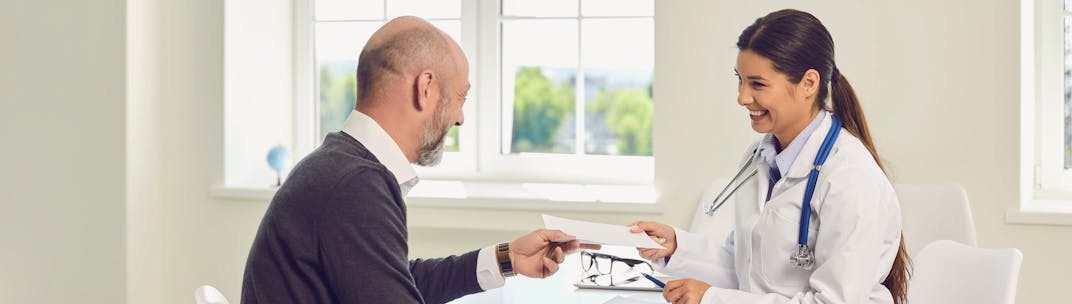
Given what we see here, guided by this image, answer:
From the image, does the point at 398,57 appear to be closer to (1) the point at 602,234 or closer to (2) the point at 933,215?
(1) the point at 602,234

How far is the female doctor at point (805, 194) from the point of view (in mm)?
1875

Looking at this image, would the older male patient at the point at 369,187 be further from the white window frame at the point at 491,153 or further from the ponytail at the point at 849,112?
the white window frame at the point at 491,153

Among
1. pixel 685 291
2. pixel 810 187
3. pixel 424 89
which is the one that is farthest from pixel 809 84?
pixel 424 89

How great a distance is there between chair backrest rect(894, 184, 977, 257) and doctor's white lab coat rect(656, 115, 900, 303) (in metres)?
→ 1.07

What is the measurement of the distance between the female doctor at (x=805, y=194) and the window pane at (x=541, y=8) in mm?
1906

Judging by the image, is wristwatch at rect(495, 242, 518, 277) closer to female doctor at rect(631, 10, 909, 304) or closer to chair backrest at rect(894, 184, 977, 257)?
female doctor at rect(631, 10, 909, 304)

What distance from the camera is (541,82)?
413 centimetres

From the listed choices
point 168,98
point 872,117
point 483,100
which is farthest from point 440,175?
point 872,117

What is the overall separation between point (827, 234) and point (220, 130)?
2.61 meters

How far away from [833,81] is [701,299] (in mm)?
474

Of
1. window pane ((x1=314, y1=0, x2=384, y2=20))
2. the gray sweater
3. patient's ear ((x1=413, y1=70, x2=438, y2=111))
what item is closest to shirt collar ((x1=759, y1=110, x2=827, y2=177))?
patient's ear ((x1=413, y1=70, x2=438, y2=111))

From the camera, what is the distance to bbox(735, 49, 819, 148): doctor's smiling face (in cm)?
204

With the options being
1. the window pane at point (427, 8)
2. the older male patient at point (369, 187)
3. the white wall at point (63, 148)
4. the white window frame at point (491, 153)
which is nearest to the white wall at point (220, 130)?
the white wall at point (63, 148)

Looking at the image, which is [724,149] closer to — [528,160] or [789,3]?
[789,3]
